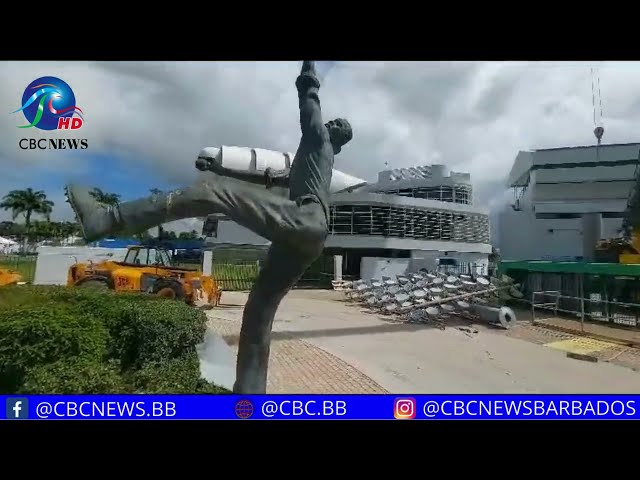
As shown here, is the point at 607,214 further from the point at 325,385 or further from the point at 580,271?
the point at 325,385

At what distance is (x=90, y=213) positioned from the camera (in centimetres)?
204

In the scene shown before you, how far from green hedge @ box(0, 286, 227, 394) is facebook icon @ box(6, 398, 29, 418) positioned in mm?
220

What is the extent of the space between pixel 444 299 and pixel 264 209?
8.03m

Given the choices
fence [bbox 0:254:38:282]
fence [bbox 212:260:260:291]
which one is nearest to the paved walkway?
fence [bbox 212:260:260:291]

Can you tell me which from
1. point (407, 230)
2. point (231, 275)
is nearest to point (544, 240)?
point (407, 230)

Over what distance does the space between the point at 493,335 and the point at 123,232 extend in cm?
757

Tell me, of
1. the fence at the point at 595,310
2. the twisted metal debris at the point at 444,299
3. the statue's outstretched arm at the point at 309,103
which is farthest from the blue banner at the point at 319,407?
the fence at the point at 595,310

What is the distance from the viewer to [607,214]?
555 inches

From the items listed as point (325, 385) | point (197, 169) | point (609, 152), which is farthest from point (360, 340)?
point (609, 152)

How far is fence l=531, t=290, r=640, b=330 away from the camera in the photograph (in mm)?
8352

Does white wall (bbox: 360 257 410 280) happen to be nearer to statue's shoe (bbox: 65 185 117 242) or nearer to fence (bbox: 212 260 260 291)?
fence (bbox: 212 260 260 291)

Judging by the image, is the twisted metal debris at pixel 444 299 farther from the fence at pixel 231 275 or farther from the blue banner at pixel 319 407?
the blue banner at pixel 319 407

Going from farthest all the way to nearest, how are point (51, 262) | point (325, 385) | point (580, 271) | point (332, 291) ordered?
point (332, 291), point (51, 262), point (580, 271), point (325, 385)

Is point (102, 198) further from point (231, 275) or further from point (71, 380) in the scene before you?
point (231, 275)
